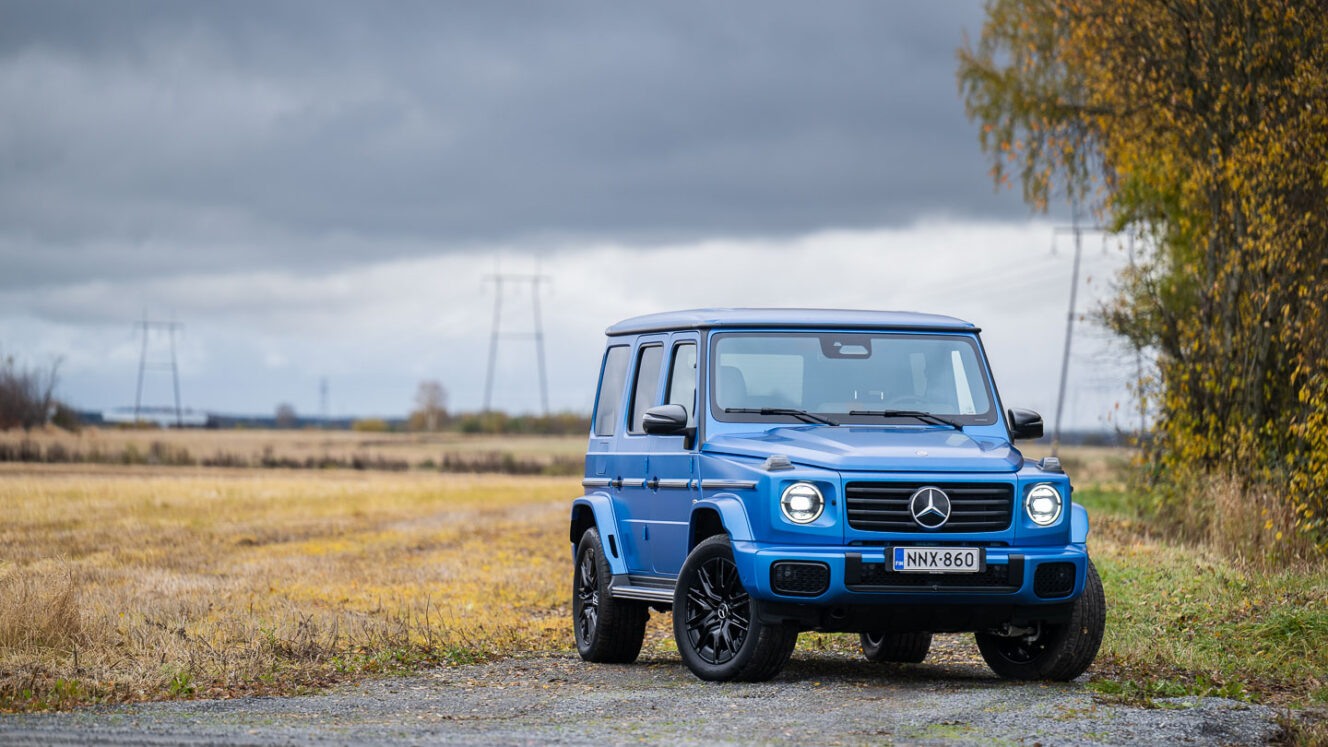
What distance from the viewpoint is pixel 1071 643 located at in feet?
31.6

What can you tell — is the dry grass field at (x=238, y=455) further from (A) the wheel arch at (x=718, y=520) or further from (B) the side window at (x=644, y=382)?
(A) the wheel arch at (x=718, y=520)

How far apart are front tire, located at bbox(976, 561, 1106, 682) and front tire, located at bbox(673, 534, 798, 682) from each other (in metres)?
1.75

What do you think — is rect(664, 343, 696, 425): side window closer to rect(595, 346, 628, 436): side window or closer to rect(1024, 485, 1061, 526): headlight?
rect(595, 346, 628, 436): side window

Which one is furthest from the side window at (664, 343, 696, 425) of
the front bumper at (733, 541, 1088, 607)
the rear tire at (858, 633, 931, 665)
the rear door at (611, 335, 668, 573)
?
the rear tire at (858, 633, 931, 665)

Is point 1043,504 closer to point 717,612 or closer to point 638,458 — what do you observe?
point 717,612

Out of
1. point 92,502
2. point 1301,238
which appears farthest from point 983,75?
point 92,502

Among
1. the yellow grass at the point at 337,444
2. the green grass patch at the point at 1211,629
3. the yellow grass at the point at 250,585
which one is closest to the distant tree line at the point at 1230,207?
the green grass patch at the point at 1211,629

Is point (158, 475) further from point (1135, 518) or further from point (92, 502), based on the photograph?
point (1135, 518)

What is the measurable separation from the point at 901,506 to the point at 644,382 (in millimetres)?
2967

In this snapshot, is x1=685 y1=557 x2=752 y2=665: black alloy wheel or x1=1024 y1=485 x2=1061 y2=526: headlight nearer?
x1=1024 y1=485 x2=1061 y2=526: headlight

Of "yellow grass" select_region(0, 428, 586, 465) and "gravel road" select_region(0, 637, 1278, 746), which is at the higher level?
"yellow grass" select_region(0, 428, 586, 465)

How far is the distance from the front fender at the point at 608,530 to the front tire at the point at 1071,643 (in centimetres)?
300

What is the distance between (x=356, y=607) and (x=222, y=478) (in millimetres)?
36046

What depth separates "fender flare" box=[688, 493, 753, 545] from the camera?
9297 mm
